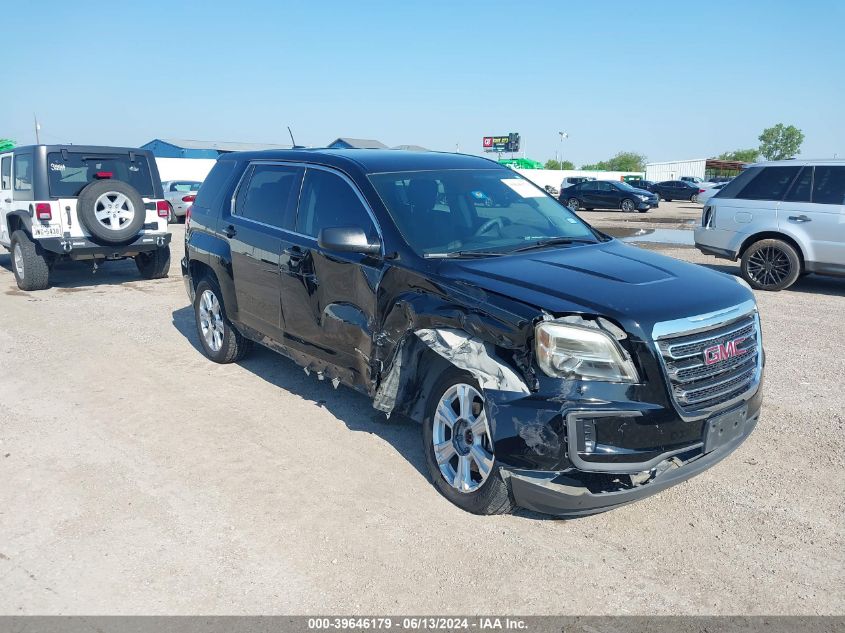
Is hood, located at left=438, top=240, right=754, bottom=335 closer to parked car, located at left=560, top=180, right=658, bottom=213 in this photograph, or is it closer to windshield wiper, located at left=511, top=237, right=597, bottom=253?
windshield wiper, located at left=511, top=237, right=597, bottom=253

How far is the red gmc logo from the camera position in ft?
11.4

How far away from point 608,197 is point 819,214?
22335 mm

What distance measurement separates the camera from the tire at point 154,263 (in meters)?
11.2

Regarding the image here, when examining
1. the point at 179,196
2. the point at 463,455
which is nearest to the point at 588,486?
the point at 463,455

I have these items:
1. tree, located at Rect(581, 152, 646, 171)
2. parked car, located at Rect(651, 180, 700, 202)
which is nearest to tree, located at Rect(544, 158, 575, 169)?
tree, located at Rect(581, 152, 646, 171)

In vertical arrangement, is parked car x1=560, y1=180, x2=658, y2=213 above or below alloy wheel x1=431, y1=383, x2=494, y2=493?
above

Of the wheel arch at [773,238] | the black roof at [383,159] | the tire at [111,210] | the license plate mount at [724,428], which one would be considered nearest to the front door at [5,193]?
the tire at [111,210]

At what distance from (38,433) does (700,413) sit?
4285 millimetres

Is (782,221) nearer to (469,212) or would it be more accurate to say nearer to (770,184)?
(770,184)

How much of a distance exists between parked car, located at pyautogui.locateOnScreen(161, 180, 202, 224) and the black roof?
1836cm

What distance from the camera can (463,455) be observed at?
377cm

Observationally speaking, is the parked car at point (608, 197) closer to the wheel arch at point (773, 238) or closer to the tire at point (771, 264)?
the wheel arch at point (773, 238)

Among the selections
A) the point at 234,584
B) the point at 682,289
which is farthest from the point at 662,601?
the point at 234,584

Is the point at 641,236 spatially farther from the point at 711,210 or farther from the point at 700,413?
the point at 700,413
